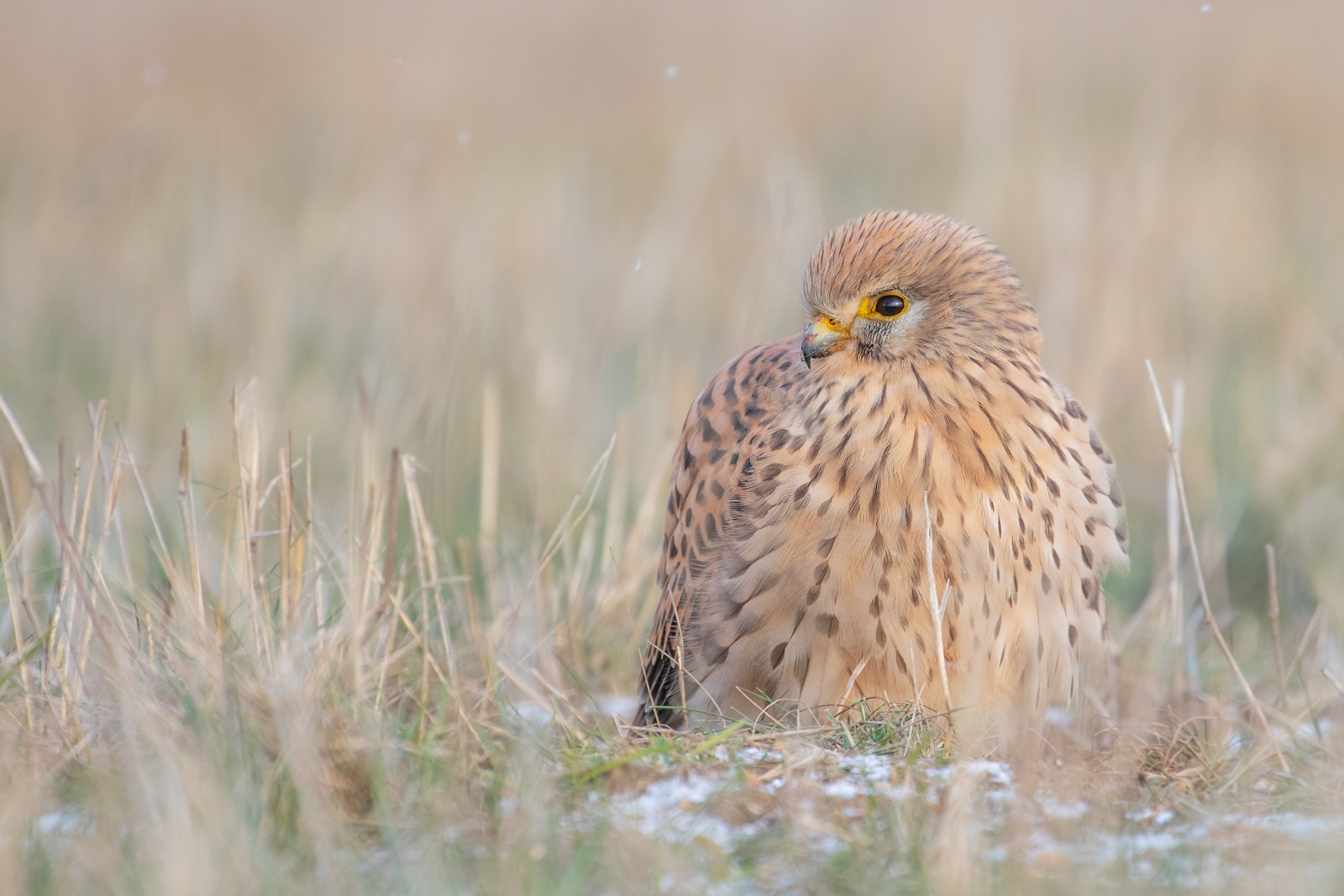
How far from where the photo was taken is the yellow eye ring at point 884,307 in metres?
3.87

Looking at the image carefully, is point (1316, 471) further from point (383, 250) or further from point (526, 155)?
point (526, 155)

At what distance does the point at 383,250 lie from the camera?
795 centimetres

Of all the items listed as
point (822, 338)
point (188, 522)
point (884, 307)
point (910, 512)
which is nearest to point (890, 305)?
point (884, 307)

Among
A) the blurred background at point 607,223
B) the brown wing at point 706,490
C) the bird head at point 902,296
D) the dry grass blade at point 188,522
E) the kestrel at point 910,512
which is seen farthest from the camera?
the blurred background at point 607,223

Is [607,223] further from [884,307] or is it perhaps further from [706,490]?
[884,307]

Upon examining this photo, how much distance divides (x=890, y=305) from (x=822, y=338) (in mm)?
209

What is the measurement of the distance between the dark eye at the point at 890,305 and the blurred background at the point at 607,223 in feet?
2.78

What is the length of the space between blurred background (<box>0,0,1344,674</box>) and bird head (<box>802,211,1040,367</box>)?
0.75 metres

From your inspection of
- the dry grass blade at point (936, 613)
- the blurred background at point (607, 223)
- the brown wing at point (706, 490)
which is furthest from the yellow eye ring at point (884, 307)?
the blurred background at point (607, 223)

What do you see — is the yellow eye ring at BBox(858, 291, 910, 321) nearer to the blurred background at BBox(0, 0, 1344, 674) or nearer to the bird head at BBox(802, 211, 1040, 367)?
the bird head at BBox(802, 211, 1040, 367)

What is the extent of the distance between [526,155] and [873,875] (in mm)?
8483

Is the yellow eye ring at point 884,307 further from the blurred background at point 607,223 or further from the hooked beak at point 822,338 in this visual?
the blurred background at point 607,223

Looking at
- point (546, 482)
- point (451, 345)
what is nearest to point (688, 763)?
point (546, 482)

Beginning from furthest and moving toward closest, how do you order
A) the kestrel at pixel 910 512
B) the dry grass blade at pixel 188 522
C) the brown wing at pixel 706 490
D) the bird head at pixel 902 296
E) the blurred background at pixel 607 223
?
1. the blurred background at pixel 607 223
2. the brown wing at pixel 706 490
3. the bird head at pixel 902 296
4. the kestrel at pixel 910 512
5. the dry grass blade at pixel 188 522
